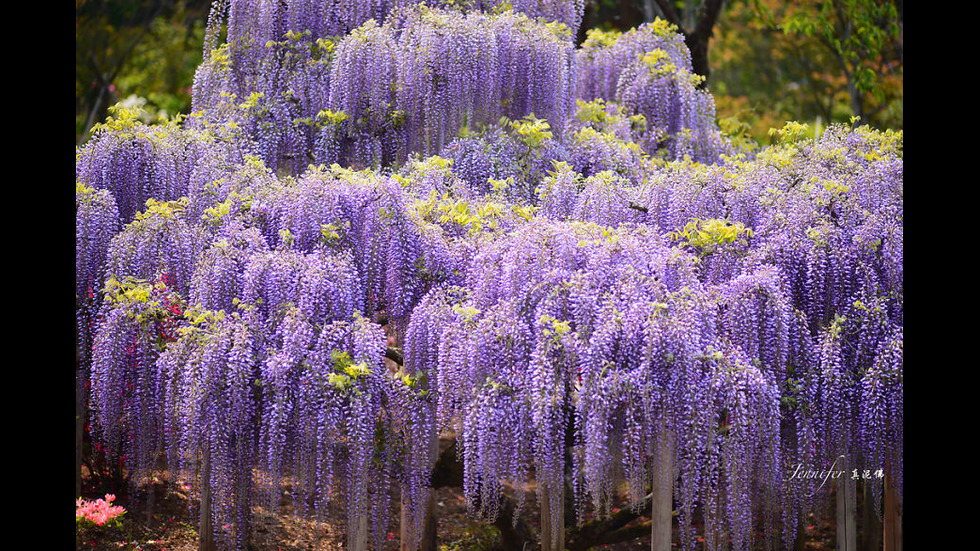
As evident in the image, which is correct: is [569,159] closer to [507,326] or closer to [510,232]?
[510,232]

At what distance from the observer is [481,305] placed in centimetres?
727

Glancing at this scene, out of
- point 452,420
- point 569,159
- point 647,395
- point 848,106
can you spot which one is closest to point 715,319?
point 647,395

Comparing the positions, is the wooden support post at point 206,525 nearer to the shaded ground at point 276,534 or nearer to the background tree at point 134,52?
the shaded ground at point 276,534

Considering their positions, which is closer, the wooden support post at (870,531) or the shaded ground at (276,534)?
the shaded ground at (276,534)

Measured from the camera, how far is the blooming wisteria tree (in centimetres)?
682

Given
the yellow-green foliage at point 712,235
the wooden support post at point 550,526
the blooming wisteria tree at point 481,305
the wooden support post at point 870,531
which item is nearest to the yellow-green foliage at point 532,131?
the blooming wisteria tree at point 481,305

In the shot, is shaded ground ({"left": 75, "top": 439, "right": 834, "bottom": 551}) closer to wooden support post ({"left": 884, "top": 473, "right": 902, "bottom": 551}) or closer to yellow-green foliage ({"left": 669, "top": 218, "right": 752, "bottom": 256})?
wooden support post ({"left": 884, "top": 473, "right": 902, "bottom": 551})

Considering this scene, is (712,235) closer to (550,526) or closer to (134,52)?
(550,526)

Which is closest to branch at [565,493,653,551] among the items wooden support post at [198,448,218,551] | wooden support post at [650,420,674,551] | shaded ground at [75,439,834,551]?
shaded ground at [75,439,834,551]

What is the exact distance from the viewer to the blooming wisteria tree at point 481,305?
22.4 feet

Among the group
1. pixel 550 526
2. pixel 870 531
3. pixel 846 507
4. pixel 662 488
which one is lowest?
pixel 870 531

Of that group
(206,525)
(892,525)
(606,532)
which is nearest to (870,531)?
(892,525)
